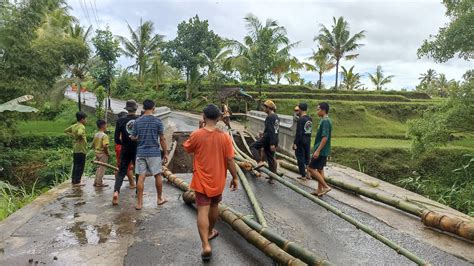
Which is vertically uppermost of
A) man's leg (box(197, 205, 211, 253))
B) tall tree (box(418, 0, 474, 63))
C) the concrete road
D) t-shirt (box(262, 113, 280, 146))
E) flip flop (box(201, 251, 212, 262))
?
tall tree (box(418, 0, 474, 63))

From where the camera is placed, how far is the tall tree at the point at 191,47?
1231 inches

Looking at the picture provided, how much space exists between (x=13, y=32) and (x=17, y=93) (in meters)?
2.74

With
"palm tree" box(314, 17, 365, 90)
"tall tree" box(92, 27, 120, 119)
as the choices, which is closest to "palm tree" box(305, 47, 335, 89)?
"palm tree" box(314, 17, 365, 90)

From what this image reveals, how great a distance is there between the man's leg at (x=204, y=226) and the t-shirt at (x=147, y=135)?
6.69 feet

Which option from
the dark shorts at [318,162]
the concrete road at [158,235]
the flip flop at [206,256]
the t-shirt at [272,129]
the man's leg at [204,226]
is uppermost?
the t-shirt at [272,129]

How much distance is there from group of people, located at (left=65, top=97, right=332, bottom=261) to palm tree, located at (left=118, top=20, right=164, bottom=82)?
30.2m

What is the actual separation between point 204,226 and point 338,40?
3444cm

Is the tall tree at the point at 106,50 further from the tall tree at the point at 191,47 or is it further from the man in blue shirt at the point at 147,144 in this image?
the man in blue shirt at the point at 147,144

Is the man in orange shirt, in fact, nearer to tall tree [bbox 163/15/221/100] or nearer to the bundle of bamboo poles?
the bundle of bamboo poles

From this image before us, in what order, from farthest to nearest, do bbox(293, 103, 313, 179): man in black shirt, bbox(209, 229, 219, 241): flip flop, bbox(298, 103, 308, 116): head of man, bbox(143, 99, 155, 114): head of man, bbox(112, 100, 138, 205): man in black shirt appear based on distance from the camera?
bbox(293, 103, 313, 179): man in black shirt
bbox(298, 103, 308, 116): head of man
bbox(112, 100, 138, 205): man in black shirt
bbox(143, 99, 155, 114): head of man
bbox(209, 229, 219, 241): flip flop

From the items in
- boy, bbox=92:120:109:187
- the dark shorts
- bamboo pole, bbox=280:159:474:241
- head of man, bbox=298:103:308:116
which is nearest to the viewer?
bamboo pole, bbox=280:159:474:241

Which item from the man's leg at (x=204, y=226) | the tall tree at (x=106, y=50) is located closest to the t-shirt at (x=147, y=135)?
the man's leg at (x=204, y=226)

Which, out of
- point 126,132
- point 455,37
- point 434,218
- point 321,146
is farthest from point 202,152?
point 455,37

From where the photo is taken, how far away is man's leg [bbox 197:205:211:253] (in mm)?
4371
